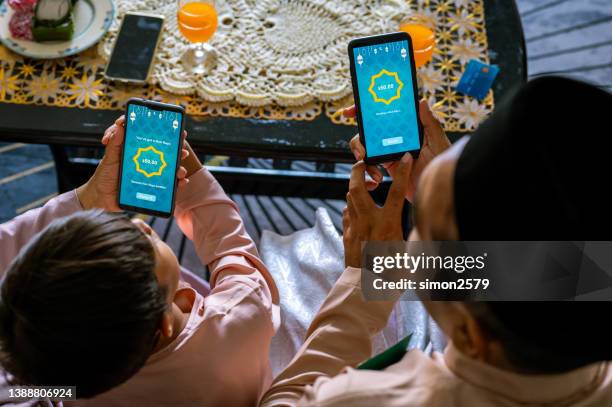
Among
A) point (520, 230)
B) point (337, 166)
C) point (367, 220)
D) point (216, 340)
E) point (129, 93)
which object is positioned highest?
point (520, 230)

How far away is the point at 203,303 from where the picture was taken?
50.8 inches

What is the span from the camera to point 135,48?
1.86m

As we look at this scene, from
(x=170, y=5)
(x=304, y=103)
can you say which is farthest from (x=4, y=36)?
(x=304, y=103)

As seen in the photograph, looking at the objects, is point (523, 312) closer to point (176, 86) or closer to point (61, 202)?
point (61, 202)

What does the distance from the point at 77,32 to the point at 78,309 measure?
1.18 metres

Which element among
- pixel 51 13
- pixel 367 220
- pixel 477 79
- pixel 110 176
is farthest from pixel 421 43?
pixel 51 13

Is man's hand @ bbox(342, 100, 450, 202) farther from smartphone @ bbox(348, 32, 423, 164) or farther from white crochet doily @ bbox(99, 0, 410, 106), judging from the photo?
white crochet doily @ bbox(99, 0, 410, 106)

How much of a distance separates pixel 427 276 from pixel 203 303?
565 millimetres

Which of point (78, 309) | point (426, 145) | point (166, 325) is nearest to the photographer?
point (78, 309)

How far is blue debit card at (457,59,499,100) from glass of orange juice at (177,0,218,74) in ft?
2.30

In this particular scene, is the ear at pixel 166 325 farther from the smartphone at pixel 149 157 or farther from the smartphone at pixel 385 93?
the smartphone at pixel 385 93

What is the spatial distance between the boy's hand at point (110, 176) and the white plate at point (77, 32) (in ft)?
1.51

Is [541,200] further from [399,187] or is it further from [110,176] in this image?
[110,176]

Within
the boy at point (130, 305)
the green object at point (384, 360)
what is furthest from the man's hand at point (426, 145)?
the green object at point (384, 360)
